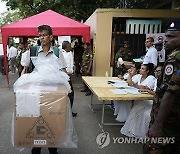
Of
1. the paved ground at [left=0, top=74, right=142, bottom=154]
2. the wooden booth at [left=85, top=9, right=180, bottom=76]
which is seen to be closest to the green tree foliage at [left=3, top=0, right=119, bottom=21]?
the wooden booth at [left=85, top=9, right=180, bottom=76]

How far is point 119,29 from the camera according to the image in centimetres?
817

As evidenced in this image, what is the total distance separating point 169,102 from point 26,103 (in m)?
1.39

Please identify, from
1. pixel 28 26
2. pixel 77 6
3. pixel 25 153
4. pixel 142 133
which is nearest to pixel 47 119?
pixel 25 153

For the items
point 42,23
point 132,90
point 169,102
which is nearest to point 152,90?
point 132,90

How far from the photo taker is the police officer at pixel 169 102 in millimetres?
1806

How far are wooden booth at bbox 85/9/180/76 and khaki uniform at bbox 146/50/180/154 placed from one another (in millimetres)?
5798

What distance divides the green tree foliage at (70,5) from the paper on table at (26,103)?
31.9 ft

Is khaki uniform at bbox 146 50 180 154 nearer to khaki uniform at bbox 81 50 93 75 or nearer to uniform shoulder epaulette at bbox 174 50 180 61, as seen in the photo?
uniform shoulder epaulette at bbox 174 50 180 61

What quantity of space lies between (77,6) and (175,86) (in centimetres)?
1060

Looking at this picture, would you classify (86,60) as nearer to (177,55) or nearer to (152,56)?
(152,56)

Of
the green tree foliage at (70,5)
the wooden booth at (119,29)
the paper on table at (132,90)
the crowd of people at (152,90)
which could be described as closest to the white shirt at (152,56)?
the crowd of people at (152,90)

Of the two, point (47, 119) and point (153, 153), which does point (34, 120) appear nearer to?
point (47, 119)

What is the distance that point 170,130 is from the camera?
1995 millimetres

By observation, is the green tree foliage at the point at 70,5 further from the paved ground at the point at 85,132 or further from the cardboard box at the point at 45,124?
the cardboard box at the point at 45,124
